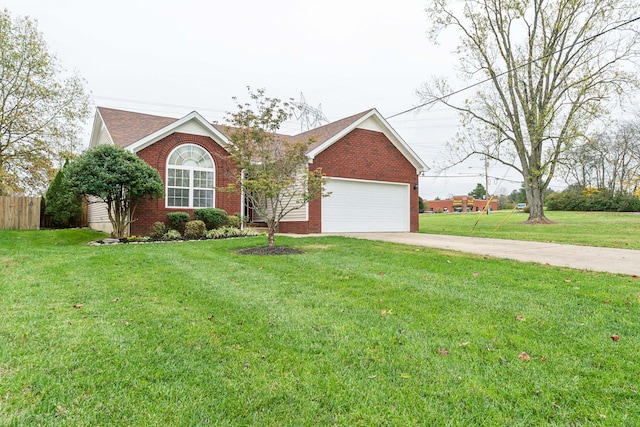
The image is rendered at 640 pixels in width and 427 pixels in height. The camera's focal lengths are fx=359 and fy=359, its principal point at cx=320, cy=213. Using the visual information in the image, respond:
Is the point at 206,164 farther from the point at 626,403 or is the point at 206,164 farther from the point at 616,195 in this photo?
the point at 616,195

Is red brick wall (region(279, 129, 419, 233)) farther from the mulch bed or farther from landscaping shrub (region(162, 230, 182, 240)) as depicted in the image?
the mulch bed

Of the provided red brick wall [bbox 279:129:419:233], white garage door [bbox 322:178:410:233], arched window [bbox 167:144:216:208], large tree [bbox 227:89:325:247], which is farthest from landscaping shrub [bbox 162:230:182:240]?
white garage door [bbox 322:178:410:233]

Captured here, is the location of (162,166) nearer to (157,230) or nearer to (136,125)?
(157,230)

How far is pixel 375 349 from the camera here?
305 centimetres

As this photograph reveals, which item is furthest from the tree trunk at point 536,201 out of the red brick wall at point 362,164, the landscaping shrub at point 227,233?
the landscaping shrub at point 227,233

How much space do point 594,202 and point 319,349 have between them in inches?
1647

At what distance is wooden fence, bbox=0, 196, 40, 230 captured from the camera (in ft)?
45.7

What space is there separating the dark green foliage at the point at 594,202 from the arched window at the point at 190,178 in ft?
122

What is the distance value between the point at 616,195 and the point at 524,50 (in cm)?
2231

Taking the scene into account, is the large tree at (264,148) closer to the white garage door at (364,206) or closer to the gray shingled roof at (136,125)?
the gray shingled roof at (136,125)

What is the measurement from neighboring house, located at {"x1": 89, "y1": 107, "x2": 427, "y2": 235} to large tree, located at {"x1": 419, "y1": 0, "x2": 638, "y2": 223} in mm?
7111

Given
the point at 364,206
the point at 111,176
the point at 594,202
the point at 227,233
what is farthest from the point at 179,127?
the point at 594,202

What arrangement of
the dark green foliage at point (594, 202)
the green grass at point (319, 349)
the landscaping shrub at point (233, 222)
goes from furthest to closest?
1. the dark green foliage at point (594, 202)
2. the landscaping shrub at point (233, 222)
3. the green grass at point (319, 349)

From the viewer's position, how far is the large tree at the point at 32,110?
1609 cm
